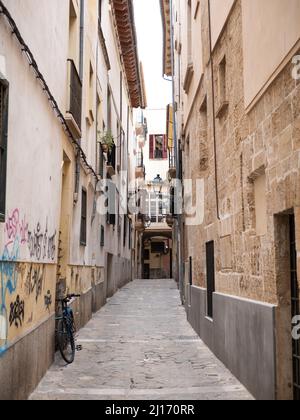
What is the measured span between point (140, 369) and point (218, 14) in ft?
19.2

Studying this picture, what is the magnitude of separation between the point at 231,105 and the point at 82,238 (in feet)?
18.4

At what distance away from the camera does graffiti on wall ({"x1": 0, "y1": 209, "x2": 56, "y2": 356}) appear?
469 centimetres

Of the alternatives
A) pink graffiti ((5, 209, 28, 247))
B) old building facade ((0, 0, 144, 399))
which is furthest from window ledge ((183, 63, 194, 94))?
pink graffiti ((5, 209, 28, 247))

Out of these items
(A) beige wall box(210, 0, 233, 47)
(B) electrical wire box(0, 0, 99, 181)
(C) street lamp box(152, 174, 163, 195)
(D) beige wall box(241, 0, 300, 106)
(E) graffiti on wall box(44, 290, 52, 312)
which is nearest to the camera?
(D) beige wall box(241, 0, 300, 106)

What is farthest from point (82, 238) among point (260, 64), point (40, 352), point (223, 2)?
point (260, 64)

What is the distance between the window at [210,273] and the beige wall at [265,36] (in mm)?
3787

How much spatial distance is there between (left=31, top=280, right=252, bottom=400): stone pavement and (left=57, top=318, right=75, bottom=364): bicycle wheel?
150 millimetres

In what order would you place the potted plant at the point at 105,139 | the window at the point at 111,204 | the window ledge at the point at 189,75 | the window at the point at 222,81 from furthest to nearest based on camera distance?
the window at the point at 111,204
the potted plant at the point at 105,139
the window ledge at the point at 189,75
the window at the point at 222,81

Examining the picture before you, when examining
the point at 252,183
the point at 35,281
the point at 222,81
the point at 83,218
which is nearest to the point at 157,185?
the point at 83,218

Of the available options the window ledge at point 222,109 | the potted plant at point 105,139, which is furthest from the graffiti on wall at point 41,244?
the potted plant at point 105,139

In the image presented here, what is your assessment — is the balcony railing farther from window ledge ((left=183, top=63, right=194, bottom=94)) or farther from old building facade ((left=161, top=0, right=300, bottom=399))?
window ledge ((left=183, top=63, right=194, bottom=94))

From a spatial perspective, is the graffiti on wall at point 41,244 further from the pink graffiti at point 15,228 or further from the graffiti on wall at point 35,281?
the pink graffiti at point 15,228

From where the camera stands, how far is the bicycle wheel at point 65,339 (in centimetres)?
761
